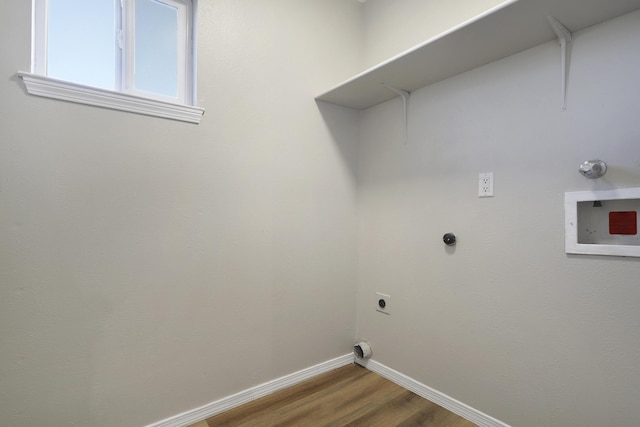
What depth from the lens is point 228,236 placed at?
169 cm

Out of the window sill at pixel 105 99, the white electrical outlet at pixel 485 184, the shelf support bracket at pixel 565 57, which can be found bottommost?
the white electrical outlet at pixel 485 184

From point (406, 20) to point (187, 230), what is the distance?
1.91 metres

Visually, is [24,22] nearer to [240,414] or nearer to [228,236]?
[228,236]

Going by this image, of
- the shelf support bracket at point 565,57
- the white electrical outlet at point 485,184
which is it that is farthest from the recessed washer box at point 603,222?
the shelf support bracket at point 565,57

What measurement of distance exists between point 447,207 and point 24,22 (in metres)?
2.13

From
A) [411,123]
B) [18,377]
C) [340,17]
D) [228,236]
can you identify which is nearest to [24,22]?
[228,236]

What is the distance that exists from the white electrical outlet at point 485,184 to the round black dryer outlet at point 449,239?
265mm

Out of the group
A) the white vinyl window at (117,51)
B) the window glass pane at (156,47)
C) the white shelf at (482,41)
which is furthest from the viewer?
the window glass pane at (156,47)

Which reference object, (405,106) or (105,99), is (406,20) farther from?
(105,99)

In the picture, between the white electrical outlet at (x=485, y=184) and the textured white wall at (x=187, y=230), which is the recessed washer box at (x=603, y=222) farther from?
the textured white wall at (x=187, y=230)

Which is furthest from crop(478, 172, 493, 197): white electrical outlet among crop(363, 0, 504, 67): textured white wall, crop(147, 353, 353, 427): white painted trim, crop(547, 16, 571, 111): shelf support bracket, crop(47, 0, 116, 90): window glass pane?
crop(47, 0, 116, 90): window glass pane

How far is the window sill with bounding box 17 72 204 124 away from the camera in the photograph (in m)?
1.22

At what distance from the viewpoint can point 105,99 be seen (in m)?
1.34

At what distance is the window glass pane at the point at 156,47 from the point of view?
1516 millimetres
